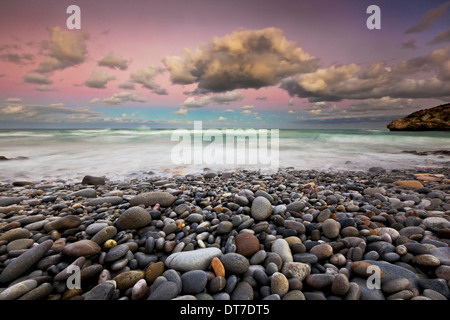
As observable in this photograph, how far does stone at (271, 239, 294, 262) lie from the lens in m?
1.67

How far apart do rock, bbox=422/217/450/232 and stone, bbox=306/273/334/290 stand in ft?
4.93

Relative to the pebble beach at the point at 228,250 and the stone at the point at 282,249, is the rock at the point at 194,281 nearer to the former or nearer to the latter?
the pebble beach at the point at 228,250

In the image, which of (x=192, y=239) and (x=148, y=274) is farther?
(x=192, y=239)

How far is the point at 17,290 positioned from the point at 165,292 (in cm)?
100

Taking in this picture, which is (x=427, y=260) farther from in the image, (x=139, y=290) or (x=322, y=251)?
(x=139, y=290)

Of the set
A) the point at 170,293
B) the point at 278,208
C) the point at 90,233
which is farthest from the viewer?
the point at 278,208

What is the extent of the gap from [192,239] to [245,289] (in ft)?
2.42

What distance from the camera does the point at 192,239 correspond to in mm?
1937

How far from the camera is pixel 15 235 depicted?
1840mm

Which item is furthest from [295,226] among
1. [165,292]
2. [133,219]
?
[133,219]

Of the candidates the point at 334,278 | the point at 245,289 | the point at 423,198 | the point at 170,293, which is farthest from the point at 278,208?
the point at 423,198

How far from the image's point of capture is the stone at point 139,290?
133 cm

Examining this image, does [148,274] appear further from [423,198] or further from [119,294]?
[423,198]

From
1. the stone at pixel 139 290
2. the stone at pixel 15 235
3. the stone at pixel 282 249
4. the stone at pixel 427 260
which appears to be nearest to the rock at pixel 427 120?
the stone at pixel 427 260
